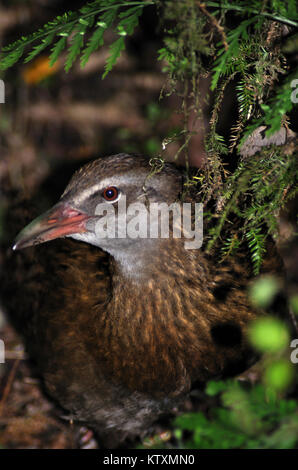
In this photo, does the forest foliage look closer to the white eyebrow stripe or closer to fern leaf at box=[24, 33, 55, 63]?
fern leaf at box=[24, 33, 55, 63]

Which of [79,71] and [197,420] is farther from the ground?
[79,71]

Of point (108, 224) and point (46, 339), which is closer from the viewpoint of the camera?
point (108, 224)

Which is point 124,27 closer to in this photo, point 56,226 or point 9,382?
point 56,226

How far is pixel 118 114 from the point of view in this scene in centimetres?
631

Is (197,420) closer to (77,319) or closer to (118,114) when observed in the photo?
(77,319)

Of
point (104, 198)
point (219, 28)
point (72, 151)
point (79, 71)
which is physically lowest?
point (104, 198)

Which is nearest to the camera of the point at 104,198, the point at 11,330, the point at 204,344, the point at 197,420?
the point at 197,420

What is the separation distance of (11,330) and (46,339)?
136cm

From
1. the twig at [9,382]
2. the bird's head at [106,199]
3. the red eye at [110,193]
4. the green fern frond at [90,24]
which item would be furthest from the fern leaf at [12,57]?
the twig at [9,382]

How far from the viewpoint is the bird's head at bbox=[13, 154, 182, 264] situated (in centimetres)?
282

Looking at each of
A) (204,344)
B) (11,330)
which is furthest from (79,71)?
(204,344)

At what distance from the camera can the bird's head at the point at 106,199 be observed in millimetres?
2816

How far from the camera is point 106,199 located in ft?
9.36

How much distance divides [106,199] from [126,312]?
0.74 m
